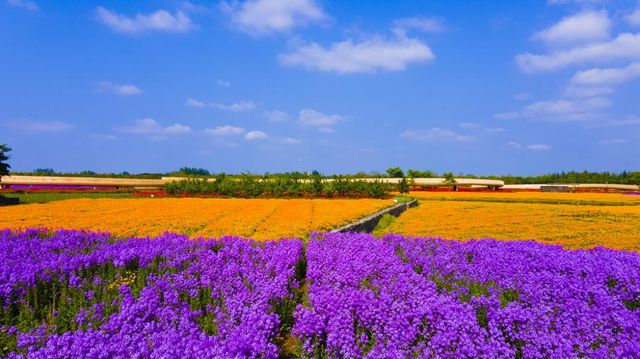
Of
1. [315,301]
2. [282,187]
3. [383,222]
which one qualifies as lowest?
[383,222]

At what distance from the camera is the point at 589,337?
4.04 meters

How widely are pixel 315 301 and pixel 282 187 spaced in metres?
30.9

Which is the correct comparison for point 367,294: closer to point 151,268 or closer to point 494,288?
point 494,288

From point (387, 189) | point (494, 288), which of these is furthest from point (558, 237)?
point (387, 189)

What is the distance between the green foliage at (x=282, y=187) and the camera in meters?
34.3

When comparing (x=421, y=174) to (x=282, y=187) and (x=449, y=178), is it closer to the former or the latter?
(x=449, y=178)

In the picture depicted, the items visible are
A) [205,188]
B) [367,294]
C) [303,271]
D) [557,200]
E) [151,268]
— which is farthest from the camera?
[205,188]

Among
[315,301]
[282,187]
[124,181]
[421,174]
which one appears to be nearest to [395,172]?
[421,174]

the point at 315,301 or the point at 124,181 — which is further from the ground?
the point at 124,181

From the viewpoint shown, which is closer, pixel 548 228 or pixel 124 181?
pixel 548 228

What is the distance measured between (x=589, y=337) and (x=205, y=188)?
34501 mm

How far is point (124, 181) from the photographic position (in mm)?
51500

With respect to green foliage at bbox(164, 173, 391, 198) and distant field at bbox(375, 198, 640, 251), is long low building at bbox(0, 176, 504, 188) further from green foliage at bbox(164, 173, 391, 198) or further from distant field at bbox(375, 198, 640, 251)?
distant field at bbox(375, 198, 640, 251)

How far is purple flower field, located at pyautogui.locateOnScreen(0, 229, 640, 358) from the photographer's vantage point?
3.73 m
